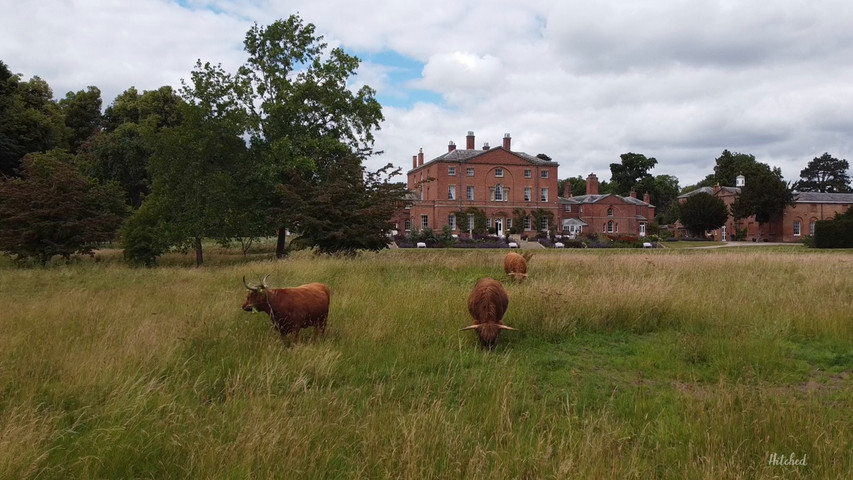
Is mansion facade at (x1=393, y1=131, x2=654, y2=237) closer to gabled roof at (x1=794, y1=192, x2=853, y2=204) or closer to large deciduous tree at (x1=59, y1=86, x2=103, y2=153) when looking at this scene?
gabled roof at (x1=794, y1=192, x2=853, y2=204)

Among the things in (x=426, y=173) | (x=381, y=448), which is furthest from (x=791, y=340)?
(x=426, y=173)

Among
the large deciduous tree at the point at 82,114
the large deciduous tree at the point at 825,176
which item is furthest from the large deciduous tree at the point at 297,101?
the large deciduous tree at the point at 825,176

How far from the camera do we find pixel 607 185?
4365 inches

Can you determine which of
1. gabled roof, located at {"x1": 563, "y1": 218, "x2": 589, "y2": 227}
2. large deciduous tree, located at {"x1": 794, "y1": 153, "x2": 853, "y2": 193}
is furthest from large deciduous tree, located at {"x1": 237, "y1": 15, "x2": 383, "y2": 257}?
large deciduous tree, located at {"x1": 794, "y1": 153, "x2": 853, "y2": 193}

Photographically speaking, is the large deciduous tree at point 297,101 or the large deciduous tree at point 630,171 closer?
the large deciduous tree at point 297,101

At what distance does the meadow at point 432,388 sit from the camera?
3.60 meters

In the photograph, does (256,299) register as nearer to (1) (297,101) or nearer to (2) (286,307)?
(2) (286,307)

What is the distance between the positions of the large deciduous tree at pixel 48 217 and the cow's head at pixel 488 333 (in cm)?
2036

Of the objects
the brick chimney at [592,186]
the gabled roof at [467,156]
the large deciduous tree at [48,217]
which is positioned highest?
the gabled roof at [467,156]

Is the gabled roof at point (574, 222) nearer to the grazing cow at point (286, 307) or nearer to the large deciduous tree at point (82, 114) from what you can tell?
the large deciduous tree at point (82, 114)

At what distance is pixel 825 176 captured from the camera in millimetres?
106750

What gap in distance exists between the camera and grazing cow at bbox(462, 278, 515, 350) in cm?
706

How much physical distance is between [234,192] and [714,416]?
2360 cm

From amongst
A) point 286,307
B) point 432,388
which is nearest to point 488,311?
point 432,388
